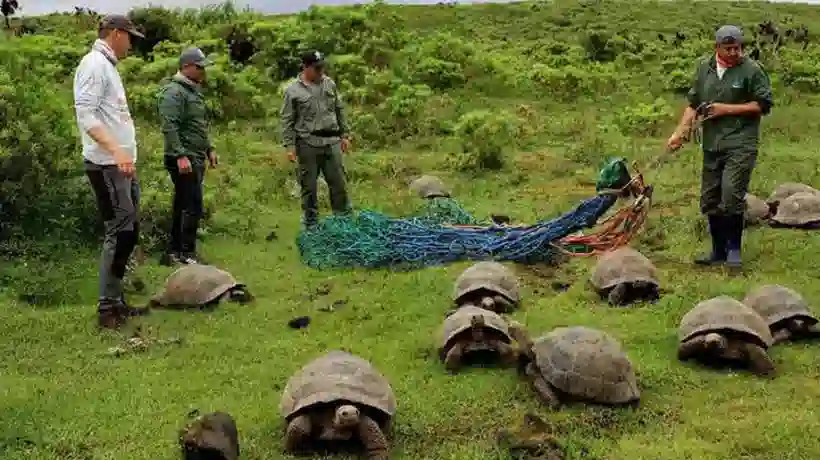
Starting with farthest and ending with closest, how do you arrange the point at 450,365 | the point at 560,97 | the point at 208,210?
1. the point at 560,97
2. the point at 208,210
3. the point at 450,365

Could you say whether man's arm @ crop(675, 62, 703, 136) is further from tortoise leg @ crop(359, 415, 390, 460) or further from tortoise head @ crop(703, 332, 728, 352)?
tortoise leg @ crop(359, 415, 390, 460)

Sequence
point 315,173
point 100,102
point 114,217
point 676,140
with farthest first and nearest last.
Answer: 1. point 315,173
2. point 676,140
3. point 114,217
4. point 100,102

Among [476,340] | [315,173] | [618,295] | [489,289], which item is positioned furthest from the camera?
[315,173]

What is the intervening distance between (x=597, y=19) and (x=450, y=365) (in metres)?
27.0

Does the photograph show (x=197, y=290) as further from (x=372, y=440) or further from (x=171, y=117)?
(x=372, y=440)

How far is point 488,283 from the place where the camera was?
25.1 feet

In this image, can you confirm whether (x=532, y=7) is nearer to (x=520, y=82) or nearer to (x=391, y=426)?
(x=520, y=82)

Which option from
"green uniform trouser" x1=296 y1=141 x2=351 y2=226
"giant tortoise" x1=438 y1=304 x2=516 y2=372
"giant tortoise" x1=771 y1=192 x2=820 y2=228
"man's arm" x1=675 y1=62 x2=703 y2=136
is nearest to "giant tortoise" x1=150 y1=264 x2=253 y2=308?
"green uniform trouser" x1=296 y1=141 x2=351 y2=226

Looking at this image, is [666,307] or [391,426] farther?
[666,307]

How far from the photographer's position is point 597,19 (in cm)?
3155

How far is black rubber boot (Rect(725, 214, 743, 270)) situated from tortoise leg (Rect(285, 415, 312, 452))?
5.00 meters

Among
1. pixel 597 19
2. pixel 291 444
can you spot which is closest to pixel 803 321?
pixel 291 444

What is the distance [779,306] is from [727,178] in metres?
2.06

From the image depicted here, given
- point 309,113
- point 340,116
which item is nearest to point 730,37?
point 340,116
